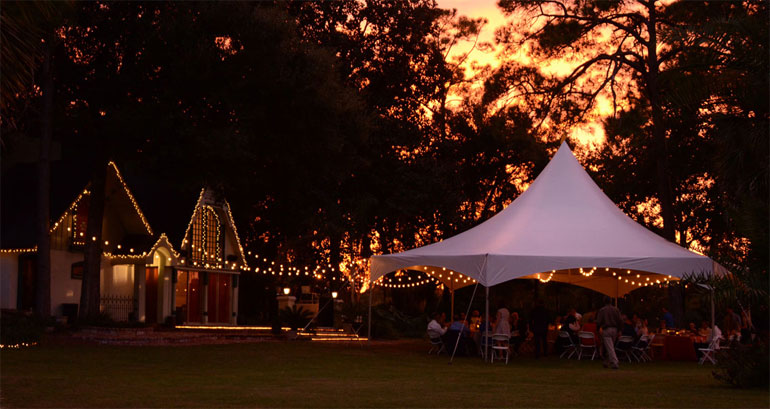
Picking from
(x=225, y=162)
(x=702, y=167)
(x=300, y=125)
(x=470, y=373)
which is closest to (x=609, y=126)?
(x=702, y=167)

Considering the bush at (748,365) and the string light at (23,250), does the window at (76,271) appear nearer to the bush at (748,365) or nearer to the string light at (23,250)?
the string light at (23,250)

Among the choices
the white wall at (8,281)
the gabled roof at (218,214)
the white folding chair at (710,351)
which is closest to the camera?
the white folding chair at (710,351)

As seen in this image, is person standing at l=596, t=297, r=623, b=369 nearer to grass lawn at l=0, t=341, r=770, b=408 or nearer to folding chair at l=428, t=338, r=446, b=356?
grass lawn at l=0, t=341, r=770, b=408

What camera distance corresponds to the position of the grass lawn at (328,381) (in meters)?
12.5

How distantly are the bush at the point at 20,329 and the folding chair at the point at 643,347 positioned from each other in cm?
1382

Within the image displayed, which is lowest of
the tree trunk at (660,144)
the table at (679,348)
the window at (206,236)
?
the table at (679,348)

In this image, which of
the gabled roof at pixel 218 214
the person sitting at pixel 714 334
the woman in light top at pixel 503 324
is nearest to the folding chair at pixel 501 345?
the woman in light top at pixel 503 324

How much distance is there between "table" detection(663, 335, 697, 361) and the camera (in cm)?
2361

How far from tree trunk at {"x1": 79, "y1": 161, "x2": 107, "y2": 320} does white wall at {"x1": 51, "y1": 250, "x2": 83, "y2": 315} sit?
2559 millimetres

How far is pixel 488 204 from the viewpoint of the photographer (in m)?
43.4

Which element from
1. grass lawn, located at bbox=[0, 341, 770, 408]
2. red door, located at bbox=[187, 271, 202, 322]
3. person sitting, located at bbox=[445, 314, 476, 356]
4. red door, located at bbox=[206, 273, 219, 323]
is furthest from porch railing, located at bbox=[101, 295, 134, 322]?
person sitting, located at bbox=[445, 314, 476, 356]

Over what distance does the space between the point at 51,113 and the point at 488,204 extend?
22.4m

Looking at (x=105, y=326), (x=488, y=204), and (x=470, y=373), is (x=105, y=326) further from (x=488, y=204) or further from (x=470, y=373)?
(x=488, y=204)

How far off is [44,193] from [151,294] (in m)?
8.61
